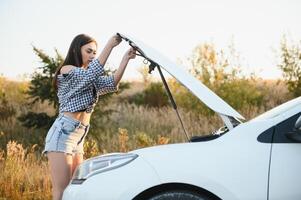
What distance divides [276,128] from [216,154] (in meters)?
0.38

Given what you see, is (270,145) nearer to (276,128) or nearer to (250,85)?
(276,128)

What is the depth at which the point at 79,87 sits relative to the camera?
505cm

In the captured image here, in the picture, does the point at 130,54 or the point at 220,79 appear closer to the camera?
the point at 130,54

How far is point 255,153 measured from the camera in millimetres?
3541

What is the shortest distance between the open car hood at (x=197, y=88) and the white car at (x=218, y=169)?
30 centimetres

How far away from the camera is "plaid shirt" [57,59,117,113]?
198 inches

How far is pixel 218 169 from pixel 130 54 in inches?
77.1

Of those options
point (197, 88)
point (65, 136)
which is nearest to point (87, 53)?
point (65, 136)

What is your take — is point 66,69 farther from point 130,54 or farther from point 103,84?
point 130,54

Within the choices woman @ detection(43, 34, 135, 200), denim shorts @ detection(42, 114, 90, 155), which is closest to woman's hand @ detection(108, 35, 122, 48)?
woman @ detection(43, 34, 135, 200)

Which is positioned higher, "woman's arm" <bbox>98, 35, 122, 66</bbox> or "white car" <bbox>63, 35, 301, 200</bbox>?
"woman's arm" <bbox>98, 35, 122, 66</bbox>

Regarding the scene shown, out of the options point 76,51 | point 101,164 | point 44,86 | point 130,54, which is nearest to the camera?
point 101,164

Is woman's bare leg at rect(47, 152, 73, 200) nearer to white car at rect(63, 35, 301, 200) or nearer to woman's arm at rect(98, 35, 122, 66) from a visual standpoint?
woman's arm at rect(98, 35, 122, 66)

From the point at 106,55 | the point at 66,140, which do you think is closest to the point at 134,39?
the point at 106,55
